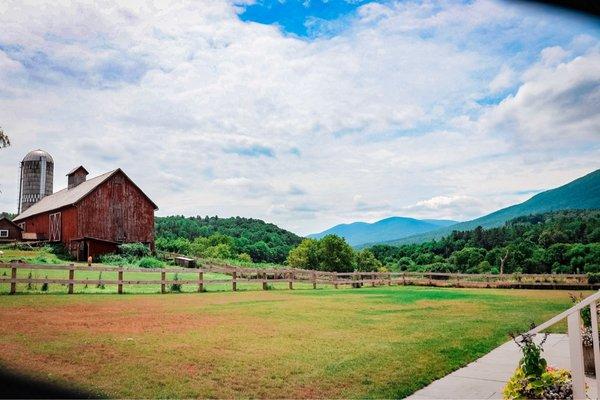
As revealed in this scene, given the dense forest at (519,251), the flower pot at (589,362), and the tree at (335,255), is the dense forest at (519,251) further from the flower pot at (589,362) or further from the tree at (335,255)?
the flower pot at (589,362)

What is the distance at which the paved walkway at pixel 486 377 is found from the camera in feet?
17.6

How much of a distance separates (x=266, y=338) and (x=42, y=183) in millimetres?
45310

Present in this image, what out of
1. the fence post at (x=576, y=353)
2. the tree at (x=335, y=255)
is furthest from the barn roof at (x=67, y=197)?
the tree at (x=335, y=255)

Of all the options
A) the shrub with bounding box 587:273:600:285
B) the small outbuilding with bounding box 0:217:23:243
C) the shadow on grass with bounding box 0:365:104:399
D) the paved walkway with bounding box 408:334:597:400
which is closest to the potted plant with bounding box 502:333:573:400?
the paved walkway with bounding box 408:334:597:400

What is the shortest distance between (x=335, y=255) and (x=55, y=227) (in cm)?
4780

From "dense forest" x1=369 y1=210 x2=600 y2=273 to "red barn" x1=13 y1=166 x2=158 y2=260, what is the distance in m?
29.3

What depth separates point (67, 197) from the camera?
38.9 m

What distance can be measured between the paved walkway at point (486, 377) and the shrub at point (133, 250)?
32.5 metres

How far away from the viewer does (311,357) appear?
7.18 metres

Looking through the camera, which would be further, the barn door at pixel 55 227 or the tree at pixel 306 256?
the tree at pixel 306 256

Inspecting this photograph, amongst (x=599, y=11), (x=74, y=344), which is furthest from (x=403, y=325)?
(x=599, y=11)

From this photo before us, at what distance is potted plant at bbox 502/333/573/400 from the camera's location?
404 cm

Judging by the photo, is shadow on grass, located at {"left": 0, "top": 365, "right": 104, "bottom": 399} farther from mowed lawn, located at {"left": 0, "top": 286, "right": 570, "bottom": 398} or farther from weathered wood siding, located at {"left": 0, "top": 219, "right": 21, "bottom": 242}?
weathered wood siding, located at {"left": 0, "top": 219, "right": 21, "bottom": 242}

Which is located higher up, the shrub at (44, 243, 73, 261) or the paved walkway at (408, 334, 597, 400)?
the shrub at (44, 243, 73, 261)
